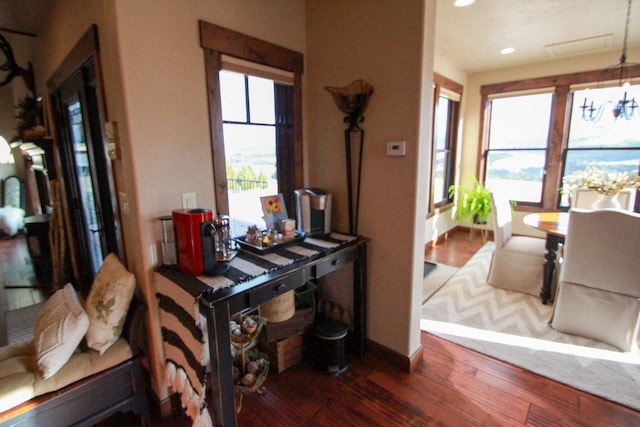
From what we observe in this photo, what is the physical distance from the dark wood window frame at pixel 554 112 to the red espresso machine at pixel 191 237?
4.99 metres

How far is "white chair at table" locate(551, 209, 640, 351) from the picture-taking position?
7.06 feet

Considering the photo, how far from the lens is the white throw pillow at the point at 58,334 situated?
1365 millimetres

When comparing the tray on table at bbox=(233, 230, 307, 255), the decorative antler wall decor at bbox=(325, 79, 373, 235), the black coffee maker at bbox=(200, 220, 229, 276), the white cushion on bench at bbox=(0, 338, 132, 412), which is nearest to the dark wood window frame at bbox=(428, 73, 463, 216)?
the decorative antler wall decor at bbox=(325, 79, 373, 235)

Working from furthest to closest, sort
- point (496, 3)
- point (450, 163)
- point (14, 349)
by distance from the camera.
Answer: point (450, 163) → point (496, 3) → point (14, 349)

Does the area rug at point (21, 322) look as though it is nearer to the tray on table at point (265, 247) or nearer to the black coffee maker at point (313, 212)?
the tray on table at point (265, 247)

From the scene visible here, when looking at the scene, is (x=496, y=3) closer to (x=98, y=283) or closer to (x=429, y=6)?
(x=429, y=6)

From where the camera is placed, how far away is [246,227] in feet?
7.04

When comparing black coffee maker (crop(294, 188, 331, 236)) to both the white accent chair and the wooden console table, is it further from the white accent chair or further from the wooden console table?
the white accent chair

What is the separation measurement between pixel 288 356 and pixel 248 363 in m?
0.30

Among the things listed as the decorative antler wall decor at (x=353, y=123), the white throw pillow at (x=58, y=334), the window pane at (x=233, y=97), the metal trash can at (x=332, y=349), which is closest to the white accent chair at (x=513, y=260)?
the decorative antler wall decor at (x=353, y=123)

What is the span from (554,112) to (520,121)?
0.44 metres

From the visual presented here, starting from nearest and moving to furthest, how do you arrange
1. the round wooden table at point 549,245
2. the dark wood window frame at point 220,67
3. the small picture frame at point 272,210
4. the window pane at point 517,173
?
the dark wood window frame at point 220,67, the small picture frame at point 272,210, the round wooden table at point 549,245, the window pane at point 517,173

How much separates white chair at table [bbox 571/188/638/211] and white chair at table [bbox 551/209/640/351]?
890mm

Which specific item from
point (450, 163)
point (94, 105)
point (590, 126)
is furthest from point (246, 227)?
point (590, 126)
